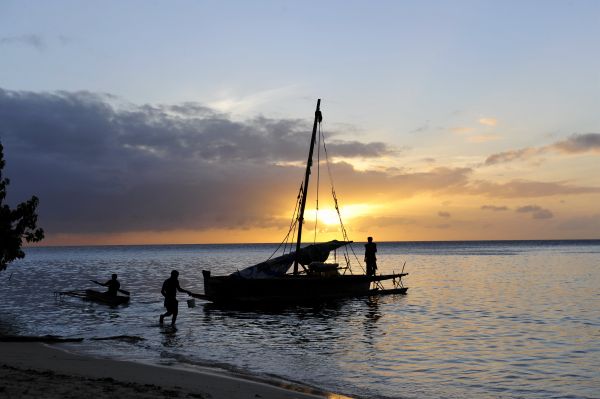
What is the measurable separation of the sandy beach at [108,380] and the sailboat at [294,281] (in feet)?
56.3

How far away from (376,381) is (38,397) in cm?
917

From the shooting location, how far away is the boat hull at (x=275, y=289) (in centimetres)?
3375

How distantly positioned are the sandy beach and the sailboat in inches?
676

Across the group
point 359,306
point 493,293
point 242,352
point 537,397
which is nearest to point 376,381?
point 537,397

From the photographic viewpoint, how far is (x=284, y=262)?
36.2 m

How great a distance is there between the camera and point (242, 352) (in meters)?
19.5

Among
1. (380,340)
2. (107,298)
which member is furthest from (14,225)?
(380,340)

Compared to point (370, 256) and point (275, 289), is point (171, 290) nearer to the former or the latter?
point (275, 289)

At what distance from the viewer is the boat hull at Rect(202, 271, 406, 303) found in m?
33.8

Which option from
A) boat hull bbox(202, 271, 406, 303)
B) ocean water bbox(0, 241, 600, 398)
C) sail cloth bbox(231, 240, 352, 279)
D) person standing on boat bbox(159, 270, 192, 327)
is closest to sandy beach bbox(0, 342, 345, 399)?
ocean water bbox(0, 241, 600, 398)

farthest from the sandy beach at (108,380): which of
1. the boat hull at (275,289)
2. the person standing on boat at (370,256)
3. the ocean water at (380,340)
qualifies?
the person standing on boat at (370,256)

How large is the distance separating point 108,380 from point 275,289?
76.4 feet

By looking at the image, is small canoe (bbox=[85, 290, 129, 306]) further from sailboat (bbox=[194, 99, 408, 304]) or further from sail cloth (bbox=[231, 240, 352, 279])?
sail cloth (bbox=[231, 240, 352, 279])

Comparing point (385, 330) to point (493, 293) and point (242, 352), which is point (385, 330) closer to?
point (242, 352)
